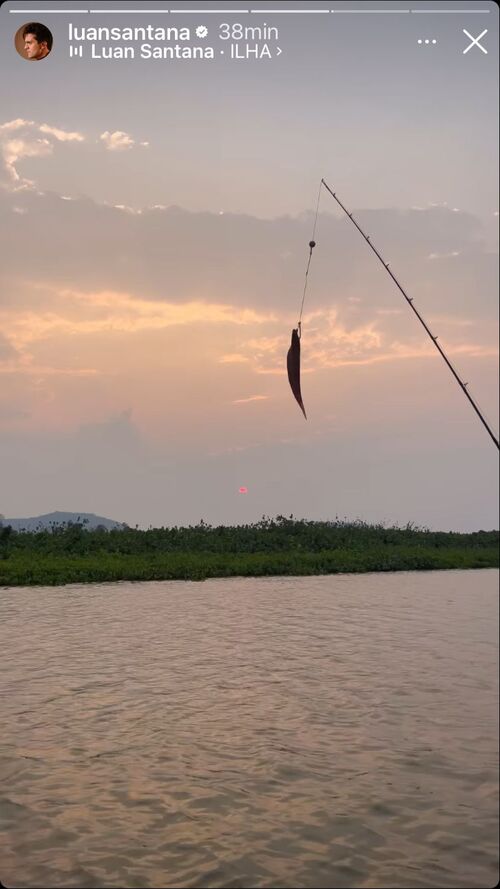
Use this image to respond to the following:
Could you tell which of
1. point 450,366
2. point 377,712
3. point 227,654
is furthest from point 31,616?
point 450,366

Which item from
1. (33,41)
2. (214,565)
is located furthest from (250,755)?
A: (214,565)

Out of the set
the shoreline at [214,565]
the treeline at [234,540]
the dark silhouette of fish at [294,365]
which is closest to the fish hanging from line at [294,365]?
the dark silhouette of fish at [294,365]

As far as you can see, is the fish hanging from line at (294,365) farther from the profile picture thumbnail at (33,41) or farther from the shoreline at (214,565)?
the shoreline at (214,565)

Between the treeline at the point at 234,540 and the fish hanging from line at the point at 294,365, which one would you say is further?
the treeline at the point at 234,540

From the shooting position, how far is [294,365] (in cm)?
536

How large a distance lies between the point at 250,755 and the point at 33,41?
22.5ft

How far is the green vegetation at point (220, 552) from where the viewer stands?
78.2ft

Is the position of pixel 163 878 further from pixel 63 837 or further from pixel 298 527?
pixel 298 527

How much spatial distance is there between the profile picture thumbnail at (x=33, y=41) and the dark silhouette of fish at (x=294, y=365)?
4.36 m

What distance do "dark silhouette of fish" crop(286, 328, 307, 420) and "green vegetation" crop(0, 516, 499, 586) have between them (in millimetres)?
18036

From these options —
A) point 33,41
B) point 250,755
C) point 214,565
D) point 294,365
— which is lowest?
point 250,755

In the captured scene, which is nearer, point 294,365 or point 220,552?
point 294,365

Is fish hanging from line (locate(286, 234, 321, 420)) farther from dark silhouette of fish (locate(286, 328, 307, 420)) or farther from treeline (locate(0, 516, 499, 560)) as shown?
treeline (locate(0, 516, 499, 560))

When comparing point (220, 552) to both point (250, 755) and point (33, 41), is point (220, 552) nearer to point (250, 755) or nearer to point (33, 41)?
point (250, 755)
